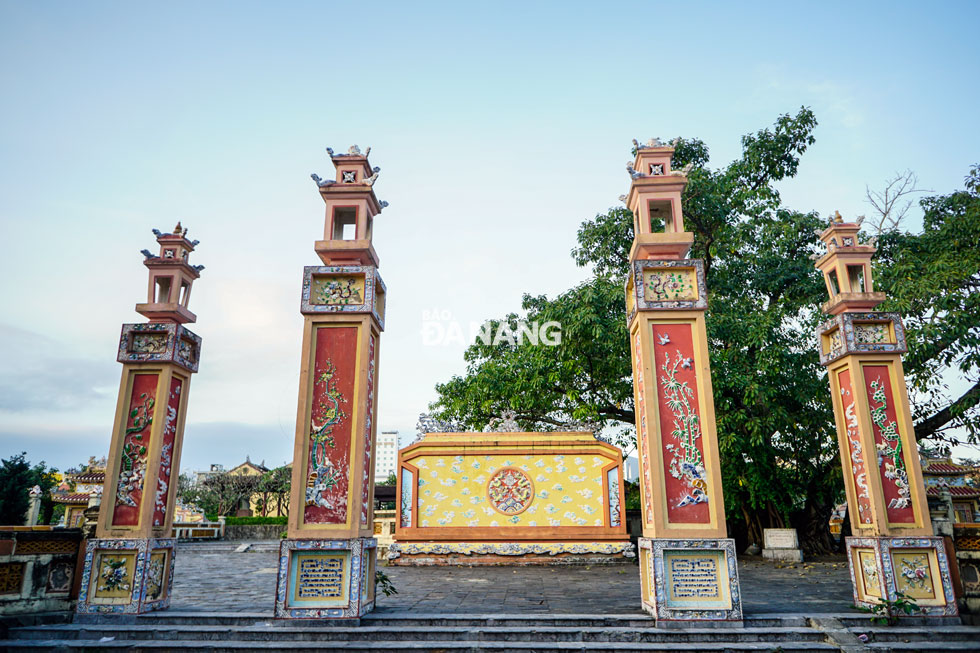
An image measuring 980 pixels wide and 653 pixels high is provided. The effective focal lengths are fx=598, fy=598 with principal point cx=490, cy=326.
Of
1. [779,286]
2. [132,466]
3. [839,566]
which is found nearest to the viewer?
[132,466]

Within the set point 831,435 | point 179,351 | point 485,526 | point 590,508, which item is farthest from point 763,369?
point 179,351

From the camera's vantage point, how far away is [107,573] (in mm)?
5367

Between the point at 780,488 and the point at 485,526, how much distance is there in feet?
18.3

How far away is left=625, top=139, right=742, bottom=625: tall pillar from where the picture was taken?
→ 4895 mm

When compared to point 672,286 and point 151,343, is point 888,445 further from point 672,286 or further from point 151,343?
point 151,343

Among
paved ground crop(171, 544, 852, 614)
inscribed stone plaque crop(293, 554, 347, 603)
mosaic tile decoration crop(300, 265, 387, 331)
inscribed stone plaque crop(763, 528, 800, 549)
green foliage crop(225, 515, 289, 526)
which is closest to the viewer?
inscribed stone plaque crop(293, 554, 347, 603)

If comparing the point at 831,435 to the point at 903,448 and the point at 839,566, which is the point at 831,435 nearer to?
the point at 839,566

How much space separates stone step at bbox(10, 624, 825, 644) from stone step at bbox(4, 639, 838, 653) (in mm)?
68

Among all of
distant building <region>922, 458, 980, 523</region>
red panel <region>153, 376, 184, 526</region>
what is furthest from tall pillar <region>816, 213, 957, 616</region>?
distant building <region>922, 458, 980, 523</region>

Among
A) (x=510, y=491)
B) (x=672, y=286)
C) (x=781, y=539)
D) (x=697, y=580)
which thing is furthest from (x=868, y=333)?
(x=510, y=491)

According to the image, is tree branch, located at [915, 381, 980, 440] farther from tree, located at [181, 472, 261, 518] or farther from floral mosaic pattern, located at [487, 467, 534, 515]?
tree, located at [181, 472, 261, 518]

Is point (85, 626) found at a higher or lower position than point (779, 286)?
lower

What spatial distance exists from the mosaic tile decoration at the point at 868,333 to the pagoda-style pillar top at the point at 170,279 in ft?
21.8

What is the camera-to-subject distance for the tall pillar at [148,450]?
17.6 ft
